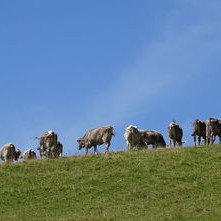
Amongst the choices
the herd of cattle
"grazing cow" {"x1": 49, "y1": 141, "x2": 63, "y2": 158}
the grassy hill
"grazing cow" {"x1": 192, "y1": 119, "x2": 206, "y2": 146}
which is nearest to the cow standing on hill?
the herd of cattle

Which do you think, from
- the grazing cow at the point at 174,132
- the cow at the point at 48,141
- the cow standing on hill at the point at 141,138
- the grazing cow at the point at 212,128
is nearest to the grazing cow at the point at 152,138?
the cow standing on hill at the point at 141,138

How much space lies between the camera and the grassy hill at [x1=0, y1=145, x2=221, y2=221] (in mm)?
32625

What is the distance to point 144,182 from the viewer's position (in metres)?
38.5

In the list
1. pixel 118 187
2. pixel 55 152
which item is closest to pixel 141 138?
pixel 55 152

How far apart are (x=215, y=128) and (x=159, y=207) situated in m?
19.1

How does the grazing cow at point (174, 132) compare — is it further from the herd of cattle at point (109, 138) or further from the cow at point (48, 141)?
the cow at point (48, 141)

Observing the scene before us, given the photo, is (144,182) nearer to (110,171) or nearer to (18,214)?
(110,171)

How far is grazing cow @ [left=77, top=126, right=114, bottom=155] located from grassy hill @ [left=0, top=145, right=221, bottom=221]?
5944 mm

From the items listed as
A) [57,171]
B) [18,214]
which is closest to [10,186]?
[57,171]

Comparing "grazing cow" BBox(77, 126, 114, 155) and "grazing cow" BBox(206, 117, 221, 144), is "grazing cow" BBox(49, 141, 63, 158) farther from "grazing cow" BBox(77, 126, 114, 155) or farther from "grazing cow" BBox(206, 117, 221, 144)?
"grazing cow" BBox(206, 117, 221, 144)

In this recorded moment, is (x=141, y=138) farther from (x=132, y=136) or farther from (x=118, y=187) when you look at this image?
(x=118, y=187)

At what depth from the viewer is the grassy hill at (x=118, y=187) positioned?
32.6m

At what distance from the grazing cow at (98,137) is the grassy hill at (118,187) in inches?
234

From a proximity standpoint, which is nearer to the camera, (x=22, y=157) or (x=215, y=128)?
(x=215, y=128)
